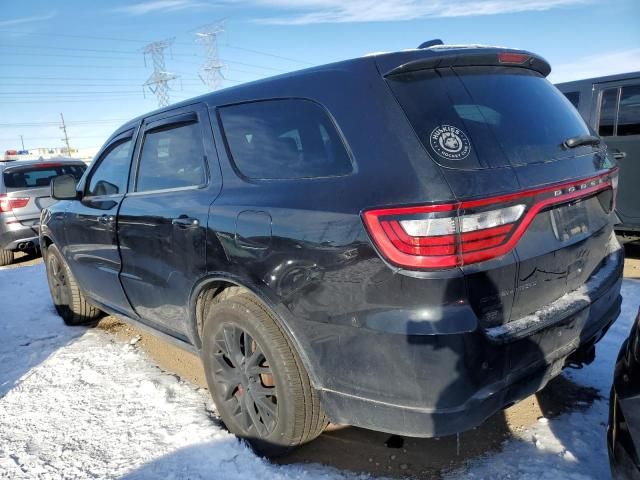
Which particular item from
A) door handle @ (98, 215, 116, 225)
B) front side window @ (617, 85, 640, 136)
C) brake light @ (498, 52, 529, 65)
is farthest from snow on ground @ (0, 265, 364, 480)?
front side window @ (617, 85, 640, 136)

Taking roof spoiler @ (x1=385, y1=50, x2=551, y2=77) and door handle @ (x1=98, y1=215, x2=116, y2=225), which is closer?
roof spoiler @ (x1=385, y1=50, x2=551, y2=77)

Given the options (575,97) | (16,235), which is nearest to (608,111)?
(575,97)

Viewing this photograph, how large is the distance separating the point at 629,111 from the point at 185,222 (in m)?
5.20

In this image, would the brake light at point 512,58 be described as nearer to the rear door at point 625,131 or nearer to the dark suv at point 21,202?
the rear door at point 625,131

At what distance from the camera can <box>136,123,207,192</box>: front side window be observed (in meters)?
2.68

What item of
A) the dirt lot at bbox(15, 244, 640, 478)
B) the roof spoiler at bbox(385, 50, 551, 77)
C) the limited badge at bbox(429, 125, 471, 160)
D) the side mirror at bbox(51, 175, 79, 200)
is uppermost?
the roof spoiler at bbox(385, 50, 551, 77)

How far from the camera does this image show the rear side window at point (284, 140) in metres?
2.01

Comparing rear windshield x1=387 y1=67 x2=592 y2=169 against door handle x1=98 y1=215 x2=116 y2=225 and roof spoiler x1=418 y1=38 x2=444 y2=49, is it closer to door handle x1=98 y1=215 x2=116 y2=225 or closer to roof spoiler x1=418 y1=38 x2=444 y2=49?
roof spoiler x1=418 y1=38 x2=444 y2=49

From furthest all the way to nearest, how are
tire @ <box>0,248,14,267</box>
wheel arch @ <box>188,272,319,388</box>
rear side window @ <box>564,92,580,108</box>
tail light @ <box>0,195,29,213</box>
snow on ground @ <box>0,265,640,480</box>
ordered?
tire @ <box>0,248,14,267</box> → tail light @ <box>0,195,29,213</box> → rear side window @ <box>564,92,580,108</box> → snow on ground @ <box>0,265,640,480</box> → wheel arch @ <box>188,272,319,388</box>

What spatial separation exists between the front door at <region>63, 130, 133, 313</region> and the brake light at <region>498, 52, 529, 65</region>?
2.42m

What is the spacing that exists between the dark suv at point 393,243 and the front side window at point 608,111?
12.4ft

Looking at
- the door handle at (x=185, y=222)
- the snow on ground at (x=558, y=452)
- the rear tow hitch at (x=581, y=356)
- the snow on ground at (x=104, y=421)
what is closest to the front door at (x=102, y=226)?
the snow on ground at (x=104, y=421)

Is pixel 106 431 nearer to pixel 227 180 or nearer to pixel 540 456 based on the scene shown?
pixel 227 180

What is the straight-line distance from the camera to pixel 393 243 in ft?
5.62
